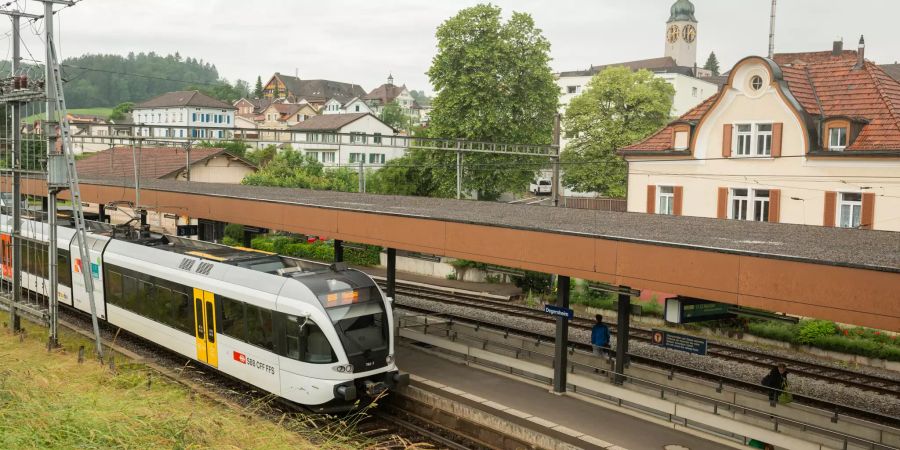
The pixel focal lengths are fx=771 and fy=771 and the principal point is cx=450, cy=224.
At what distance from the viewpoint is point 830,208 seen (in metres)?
26.9

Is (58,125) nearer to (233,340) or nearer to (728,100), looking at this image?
(233,340)

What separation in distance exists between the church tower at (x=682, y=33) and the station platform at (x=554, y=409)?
432ft

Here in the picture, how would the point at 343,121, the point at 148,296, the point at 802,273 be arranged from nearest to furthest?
the point at 802,273 < the point at 148,296 < the point at 343,121

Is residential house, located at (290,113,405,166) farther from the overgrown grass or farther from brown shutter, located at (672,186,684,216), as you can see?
the overgrown grass

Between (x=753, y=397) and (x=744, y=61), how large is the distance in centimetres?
1909

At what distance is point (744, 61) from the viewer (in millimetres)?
30000

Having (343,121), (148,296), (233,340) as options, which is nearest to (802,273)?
(233,340)

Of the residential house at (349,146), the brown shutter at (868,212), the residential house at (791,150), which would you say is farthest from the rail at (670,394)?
the residential house at (349,146)

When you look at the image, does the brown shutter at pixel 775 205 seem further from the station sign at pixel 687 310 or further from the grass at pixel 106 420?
the grass at pixel 106 420

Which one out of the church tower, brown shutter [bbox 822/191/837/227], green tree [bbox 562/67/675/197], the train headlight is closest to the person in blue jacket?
the train headlight

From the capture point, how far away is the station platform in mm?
12250

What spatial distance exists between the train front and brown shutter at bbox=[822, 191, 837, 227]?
1923 cm

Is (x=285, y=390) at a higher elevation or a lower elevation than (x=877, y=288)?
lower

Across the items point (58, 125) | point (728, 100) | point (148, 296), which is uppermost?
point (728, 100)
